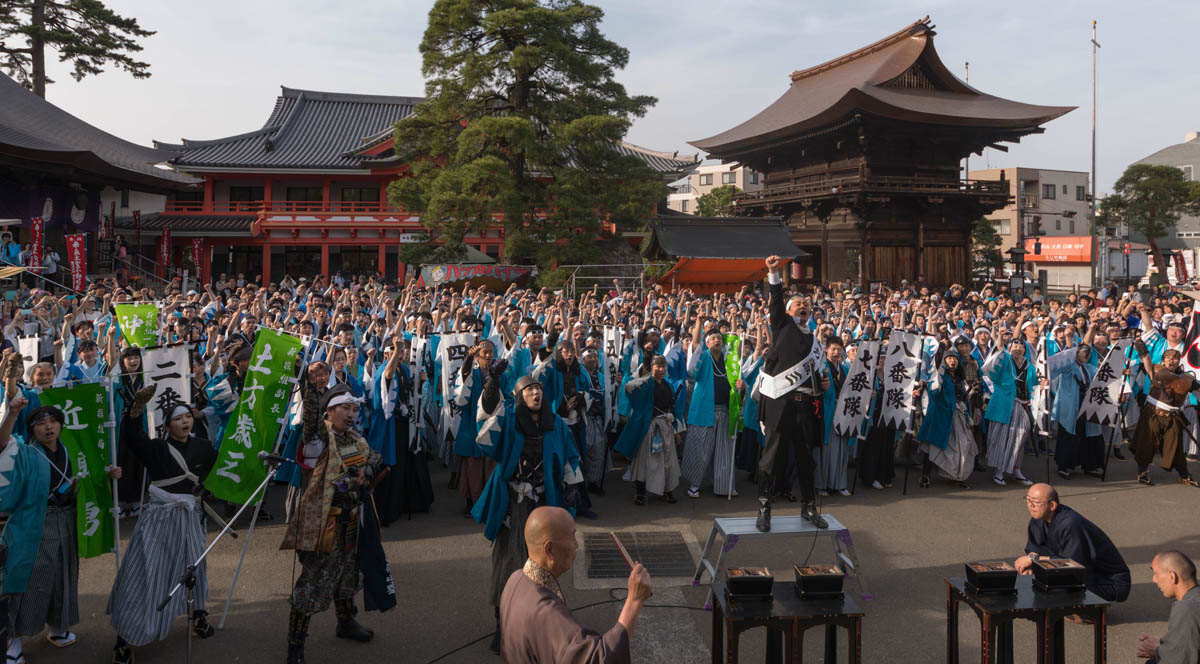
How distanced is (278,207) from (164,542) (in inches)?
1154

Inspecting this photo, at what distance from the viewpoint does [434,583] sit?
18.8 ft

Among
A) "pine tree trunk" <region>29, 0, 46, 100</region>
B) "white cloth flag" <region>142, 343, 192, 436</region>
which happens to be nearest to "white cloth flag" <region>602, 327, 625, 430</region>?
"white cloth flag" <region>142, 343, 192, 436</region>

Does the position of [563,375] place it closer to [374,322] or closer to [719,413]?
[719,413]

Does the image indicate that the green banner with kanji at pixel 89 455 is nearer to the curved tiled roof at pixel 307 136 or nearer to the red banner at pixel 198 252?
the red banner at pixel 198 252

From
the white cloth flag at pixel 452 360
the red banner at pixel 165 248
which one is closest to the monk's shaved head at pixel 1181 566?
the white cloth flag at pixel 452 360

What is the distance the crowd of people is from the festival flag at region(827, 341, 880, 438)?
1.0 inches

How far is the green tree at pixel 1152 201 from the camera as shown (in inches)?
1516

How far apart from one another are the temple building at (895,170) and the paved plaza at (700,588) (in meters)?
18.0

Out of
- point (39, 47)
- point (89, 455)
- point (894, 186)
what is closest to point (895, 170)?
point (894, 186)

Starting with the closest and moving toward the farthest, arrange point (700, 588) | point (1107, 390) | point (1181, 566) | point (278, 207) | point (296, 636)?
point (1181, 566) < point (296, 636) < point (700, 588) < point (1107, 390) < point (278, 207)

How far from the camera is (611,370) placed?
9.40 meters

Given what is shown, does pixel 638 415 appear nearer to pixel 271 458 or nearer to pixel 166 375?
pixel 271 458

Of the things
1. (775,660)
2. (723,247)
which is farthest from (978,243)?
(775,660)

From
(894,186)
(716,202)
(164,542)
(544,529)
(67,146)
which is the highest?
(716,202)
